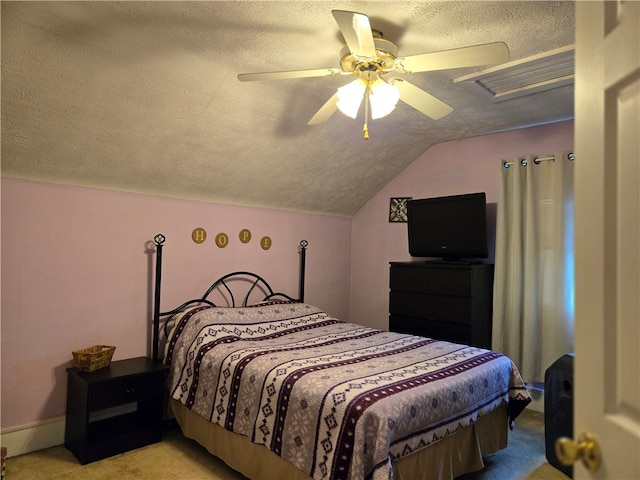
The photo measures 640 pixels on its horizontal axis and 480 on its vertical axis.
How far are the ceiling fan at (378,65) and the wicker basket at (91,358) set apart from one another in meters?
Result: 2.04

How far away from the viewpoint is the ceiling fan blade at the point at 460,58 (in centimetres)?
169

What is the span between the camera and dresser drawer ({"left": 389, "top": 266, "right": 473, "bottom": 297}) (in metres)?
3.60

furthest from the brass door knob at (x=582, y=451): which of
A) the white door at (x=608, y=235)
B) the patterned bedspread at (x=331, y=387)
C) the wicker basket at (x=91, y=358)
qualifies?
the wicker basket at (x=91, y=358)

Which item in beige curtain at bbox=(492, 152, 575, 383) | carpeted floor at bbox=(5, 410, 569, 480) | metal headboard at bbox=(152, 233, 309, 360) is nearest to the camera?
carpeted floor at bbox=(5, 410, 569, 480)

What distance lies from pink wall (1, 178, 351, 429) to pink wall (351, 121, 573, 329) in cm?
158

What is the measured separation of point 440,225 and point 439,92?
4.51 feet

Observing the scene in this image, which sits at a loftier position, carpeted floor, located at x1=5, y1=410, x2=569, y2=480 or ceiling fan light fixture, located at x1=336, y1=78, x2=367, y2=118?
ceiling fan light fixture, located at x1=336, y1=78, x2=367, y2=118


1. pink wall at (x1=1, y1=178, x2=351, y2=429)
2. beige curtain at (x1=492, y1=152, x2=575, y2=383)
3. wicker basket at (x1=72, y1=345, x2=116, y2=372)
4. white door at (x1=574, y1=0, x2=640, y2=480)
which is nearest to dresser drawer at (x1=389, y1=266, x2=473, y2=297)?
beige curtain at (x1=492, y1=152, x2=575, y2=383)

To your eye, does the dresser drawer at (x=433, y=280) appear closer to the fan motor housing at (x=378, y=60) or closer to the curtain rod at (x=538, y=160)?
the curtain rod at (x=538, y=160)

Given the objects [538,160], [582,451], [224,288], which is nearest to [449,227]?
[538,160]

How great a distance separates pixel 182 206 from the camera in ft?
11.5

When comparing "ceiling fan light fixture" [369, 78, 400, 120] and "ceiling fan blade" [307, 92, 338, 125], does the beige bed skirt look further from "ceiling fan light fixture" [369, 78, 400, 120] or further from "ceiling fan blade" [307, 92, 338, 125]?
"ceiling fan blade" [307, 92, 338, 125]

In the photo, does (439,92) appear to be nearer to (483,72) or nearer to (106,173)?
(483,72)

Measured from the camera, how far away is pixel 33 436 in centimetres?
274
